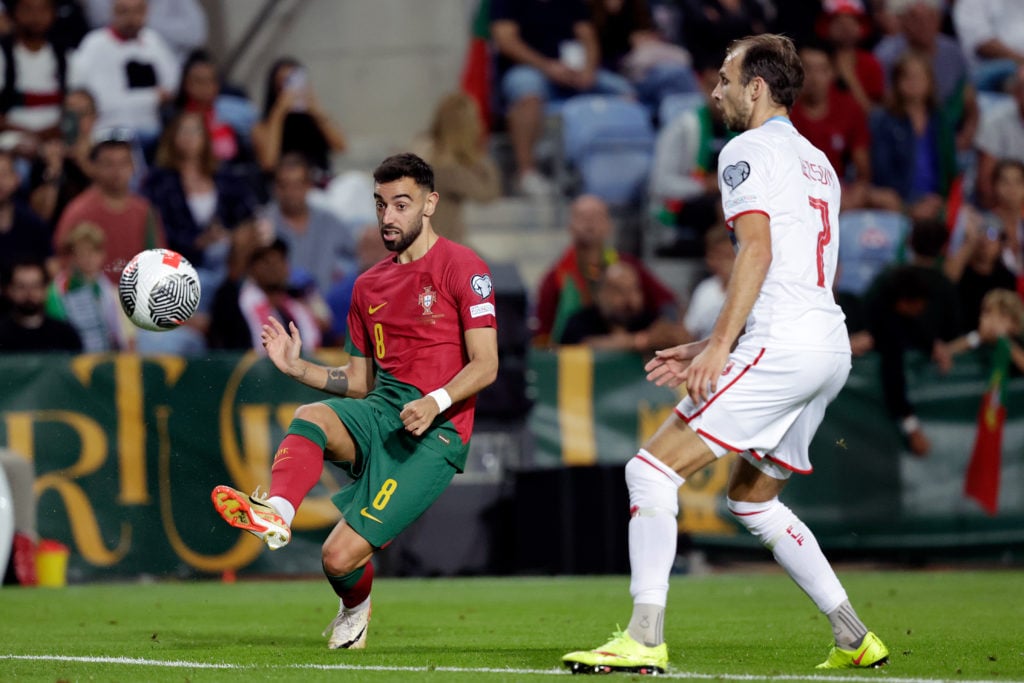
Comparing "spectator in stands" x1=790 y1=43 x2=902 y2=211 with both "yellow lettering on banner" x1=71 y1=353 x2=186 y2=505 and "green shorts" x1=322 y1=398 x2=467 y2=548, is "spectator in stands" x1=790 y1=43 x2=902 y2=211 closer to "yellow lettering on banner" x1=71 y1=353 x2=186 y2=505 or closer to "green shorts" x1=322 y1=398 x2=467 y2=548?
"yellow lettering on banner" x1=71 y1=353 x2=186 y2=505

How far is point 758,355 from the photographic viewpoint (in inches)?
249

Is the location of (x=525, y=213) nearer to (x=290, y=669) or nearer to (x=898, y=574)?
(x=898, y=574)

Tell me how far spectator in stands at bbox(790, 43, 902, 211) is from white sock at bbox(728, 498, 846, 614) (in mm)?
9994

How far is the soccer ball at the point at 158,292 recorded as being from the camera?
25.6ft

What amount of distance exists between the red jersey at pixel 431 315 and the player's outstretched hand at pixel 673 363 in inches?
39.4

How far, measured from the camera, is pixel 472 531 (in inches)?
523

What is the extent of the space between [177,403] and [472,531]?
8.46 feet

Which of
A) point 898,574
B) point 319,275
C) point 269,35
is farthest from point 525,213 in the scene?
point 898,574

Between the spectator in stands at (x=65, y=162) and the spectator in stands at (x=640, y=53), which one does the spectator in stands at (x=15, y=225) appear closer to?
the spectator in stands at (x=65, y=162)

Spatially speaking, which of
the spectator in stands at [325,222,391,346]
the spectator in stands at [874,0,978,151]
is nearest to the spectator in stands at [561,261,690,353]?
the spectator in stands at [325,222,391,346]

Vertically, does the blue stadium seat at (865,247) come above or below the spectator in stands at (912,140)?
below

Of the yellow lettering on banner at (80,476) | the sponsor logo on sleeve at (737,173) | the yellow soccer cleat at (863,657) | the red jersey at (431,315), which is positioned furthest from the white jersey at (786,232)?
the yellow lettering on banner at (80,476)

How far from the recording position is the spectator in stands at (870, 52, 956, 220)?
17.1 metres

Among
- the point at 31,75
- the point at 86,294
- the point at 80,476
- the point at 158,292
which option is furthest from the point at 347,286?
the point at 158,292
